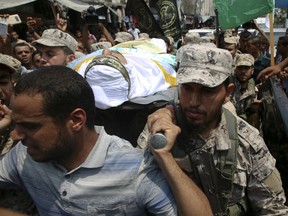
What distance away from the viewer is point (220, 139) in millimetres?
1918

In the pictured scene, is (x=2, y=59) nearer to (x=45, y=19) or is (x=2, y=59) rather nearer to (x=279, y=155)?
(x=279, y=155)

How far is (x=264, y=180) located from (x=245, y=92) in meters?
2.49

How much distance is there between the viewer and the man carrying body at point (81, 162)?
4.46ft

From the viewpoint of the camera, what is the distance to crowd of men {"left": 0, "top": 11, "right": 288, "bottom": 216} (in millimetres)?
1380

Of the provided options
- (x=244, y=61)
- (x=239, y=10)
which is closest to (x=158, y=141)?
(x=239, y=10)

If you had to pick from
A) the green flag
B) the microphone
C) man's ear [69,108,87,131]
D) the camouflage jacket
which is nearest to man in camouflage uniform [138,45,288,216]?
the microphone

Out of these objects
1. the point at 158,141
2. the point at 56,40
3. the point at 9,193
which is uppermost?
the point at 56,40

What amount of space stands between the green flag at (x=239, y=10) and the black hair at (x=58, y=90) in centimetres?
319

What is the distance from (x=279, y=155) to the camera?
3.07 metres

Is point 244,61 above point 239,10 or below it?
below

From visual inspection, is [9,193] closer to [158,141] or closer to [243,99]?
[158,141]

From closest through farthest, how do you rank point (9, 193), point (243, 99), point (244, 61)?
point (9, 193) < point (243, 99) < point (244, 61)

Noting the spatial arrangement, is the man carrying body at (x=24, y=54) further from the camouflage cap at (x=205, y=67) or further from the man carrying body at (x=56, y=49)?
the camouflage cap at (x=205, y=67)

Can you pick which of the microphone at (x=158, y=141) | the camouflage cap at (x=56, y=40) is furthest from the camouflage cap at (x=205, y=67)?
→ the camouflage cap at (x=56, y=40)
